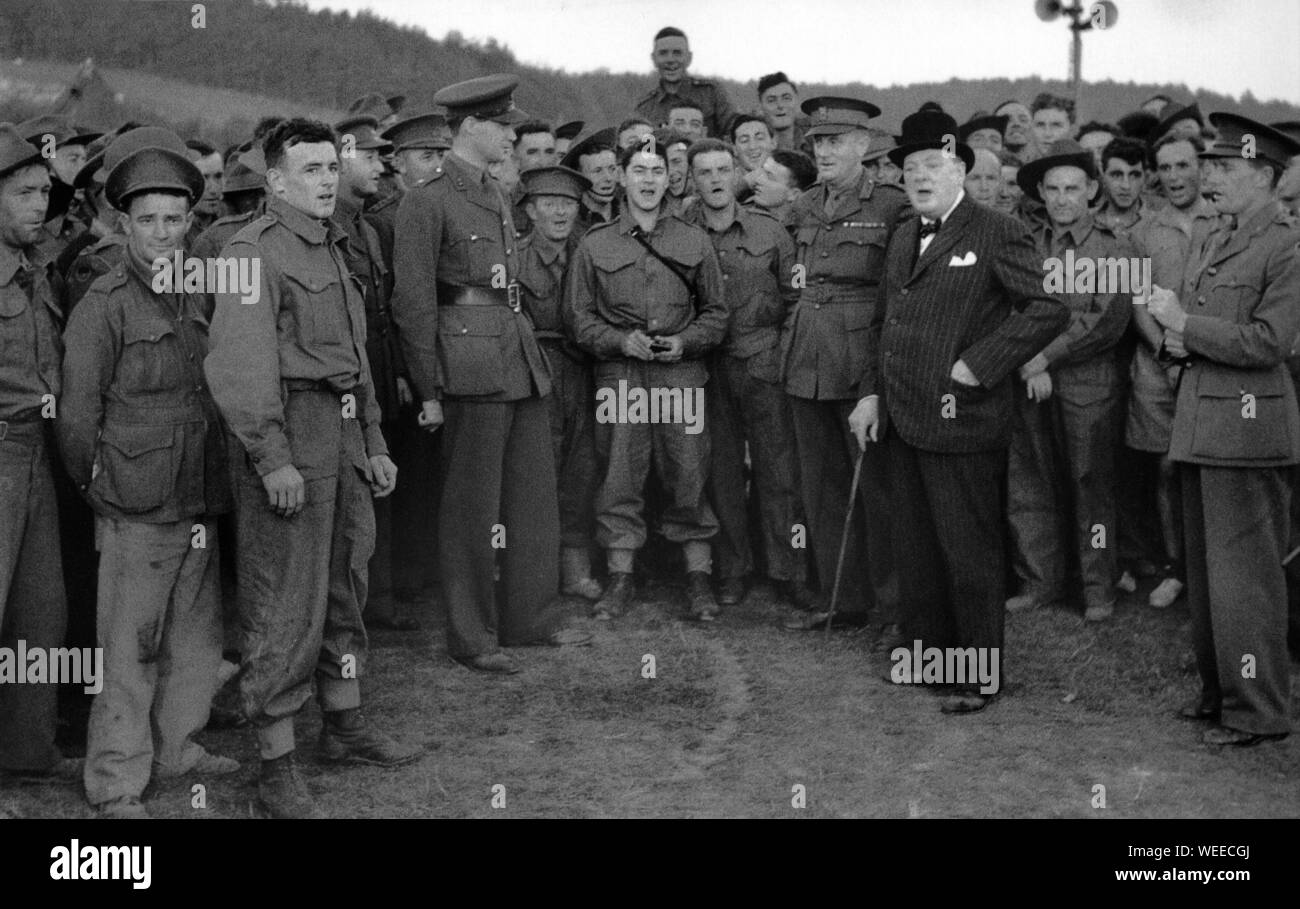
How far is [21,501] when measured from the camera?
17.8 feet

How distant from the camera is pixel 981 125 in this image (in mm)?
10031

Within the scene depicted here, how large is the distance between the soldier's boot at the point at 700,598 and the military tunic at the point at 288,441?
262 centimetres

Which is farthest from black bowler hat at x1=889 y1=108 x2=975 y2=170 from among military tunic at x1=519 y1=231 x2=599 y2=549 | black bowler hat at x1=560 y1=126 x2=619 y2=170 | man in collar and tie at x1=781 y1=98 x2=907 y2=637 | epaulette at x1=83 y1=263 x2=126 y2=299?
epaulette at x1=83 y1=263 x2=126 y2=299

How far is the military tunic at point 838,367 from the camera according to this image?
294 inches

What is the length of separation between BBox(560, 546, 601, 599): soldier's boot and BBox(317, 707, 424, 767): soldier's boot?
2.48m

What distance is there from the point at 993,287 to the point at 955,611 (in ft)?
4.75

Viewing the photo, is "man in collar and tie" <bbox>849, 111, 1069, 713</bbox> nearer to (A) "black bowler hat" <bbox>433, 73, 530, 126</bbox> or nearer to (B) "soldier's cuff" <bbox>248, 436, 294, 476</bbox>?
(A) "black bowler hat" <bbox>433, 73, 530, 126</bbox>

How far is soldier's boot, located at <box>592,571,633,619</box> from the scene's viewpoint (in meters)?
7.85

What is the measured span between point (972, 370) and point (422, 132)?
363 centimetres

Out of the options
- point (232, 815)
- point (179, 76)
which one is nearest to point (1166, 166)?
point (232, 815)

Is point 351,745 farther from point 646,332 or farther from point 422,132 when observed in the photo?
point 422,132

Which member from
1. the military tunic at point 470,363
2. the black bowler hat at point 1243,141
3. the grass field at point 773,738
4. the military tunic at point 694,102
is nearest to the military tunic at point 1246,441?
the black bowler hat at point 1243,141
